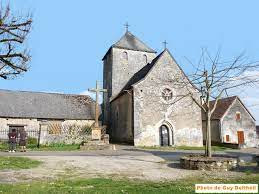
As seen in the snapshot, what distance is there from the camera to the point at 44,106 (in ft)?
102

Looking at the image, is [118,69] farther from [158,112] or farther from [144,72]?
[158,112]

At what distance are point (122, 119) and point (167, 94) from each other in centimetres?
560

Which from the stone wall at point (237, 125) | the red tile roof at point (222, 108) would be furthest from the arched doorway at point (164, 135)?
the red tile roof at point (222, 108)

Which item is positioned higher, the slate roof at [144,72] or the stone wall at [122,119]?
the slate roof at [144,72]

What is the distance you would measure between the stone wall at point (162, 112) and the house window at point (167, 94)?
325 mm

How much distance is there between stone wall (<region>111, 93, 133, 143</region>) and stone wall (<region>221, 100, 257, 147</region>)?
12003 millimetres

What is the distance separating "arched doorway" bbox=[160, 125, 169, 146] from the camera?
1027 inches

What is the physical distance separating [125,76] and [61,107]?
8768 mm

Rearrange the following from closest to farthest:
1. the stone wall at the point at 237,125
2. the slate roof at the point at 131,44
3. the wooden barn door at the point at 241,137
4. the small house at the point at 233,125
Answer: the small house at the point at 233,125, the stone wall at the point at 237,125, the wooden barn door at the point at 241,137, the slate roof at the point at 131,44

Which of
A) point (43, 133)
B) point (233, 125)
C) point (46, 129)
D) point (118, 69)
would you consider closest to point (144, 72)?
point (118, 69)

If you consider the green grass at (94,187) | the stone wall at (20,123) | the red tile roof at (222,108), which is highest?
the red tile roof at (222,108)

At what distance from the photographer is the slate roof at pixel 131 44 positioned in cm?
3441

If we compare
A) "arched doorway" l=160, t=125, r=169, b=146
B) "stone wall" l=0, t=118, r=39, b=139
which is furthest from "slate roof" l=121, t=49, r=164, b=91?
"stone wall" l=0, t=118, r=39, b=139

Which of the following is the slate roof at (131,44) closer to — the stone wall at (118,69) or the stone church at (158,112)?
the stone wall at (118,69)
